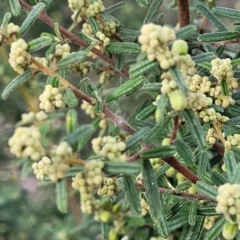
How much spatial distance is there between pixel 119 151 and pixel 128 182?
0.21 feet

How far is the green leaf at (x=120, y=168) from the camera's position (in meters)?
0.62

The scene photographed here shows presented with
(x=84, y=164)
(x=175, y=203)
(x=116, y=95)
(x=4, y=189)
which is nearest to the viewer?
(x=84, y=164)

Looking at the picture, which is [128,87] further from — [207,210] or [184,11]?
[184,11]

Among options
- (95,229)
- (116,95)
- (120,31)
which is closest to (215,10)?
(120,31)

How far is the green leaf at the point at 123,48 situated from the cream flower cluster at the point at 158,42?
30cm

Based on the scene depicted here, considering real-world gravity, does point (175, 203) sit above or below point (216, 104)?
below

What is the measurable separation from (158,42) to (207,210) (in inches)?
13.1

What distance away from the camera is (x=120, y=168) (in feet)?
2.03

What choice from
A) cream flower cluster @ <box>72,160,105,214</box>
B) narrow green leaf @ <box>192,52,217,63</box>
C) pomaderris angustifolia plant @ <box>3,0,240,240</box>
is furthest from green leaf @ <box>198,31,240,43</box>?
cream flower cluster @ <box>72,160,105,214</box>

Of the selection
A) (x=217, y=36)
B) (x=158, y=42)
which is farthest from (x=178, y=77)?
(x=217, y=36)

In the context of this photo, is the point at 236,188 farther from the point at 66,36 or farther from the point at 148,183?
the point at 66,36

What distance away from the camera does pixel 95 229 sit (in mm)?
1429

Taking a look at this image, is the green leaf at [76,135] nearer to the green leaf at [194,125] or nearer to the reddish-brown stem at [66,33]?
the green leaf at [194,125]

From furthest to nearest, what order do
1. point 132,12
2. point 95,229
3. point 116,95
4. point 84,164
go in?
point 132,12 < point 95,229 < point 116,95 < point 84,164
